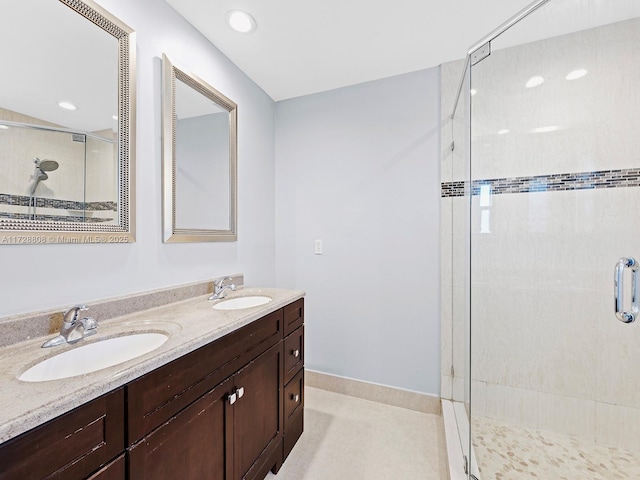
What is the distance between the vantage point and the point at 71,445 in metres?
0.58

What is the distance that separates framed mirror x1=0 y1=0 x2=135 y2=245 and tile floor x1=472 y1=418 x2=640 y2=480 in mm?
2071

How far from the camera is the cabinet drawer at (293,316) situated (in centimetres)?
150

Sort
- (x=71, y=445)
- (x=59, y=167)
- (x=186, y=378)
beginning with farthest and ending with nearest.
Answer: (x=59, y=167) → (x=186, y=378) → (x=71, y=445)

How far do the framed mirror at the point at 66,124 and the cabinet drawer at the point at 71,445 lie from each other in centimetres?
64

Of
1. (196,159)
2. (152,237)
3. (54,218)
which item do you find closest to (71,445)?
(54,218)

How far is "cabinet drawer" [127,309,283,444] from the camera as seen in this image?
28.9 inches

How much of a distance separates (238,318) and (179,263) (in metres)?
0.57

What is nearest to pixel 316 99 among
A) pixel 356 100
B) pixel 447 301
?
pixel 356 100

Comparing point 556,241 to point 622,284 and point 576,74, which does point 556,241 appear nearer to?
point 622,284

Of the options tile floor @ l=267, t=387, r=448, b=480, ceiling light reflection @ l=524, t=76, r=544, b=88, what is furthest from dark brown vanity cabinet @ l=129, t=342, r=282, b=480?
ceiling light reflection @ l=524, t=76, r=544, b=88

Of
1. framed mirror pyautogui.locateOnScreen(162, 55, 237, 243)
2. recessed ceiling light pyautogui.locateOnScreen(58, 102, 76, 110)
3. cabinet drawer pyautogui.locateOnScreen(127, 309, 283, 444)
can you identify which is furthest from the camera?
framed mirror pyautogui.locateOnScreen(162, 55, 237, 243)

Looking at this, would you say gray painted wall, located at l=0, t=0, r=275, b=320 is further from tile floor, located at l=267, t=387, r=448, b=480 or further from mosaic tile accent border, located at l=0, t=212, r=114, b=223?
tile floor, located at l=267, t=387, r=448, b=480

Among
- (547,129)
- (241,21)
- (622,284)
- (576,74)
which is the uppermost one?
(241,21)

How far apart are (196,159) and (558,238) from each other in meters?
2.15
